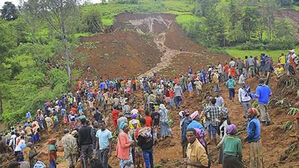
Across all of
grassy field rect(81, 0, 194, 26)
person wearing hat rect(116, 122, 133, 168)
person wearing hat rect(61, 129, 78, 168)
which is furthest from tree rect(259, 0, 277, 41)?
person wearing hat rect(116, 122, 133, 168)

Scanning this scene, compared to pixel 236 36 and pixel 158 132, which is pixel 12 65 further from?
pixel 236 36

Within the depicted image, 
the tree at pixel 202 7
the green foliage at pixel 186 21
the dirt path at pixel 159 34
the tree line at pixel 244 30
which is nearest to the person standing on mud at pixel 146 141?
the dirt path at pixel 159 34

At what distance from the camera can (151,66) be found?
1586 inches

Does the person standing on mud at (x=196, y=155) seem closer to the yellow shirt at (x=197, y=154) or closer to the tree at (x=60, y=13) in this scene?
the yellow shirt at (x=197, y=154)

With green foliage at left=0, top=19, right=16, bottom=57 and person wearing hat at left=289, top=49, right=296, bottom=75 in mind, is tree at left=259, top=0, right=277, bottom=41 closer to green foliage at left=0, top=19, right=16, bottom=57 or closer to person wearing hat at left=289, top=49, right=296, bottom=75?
green foliage at left=0, top=19, right=16, bottom=57

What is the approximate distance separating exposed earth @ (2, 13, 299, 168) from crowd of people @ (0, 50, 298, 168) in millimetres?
621

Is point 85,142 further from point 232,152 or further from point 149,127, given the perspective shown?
point 232,152

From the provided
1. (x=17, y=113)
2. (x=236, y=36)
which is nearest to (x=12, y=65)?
(x=17, y=113)

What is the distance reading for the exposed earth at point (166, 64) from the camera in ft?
Answer: 32.6

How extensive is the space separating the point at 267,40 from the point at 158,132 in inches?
1697

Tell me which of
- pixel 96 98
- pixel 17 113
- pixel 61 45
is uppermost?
pixel 61 45

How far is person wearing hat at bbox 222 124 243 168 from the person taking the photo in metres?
5.98

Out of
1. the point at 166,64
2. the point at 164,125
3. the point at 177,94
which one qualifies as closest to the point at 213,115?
the point at 164,125

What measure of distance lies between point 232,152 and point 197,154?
1.07m
